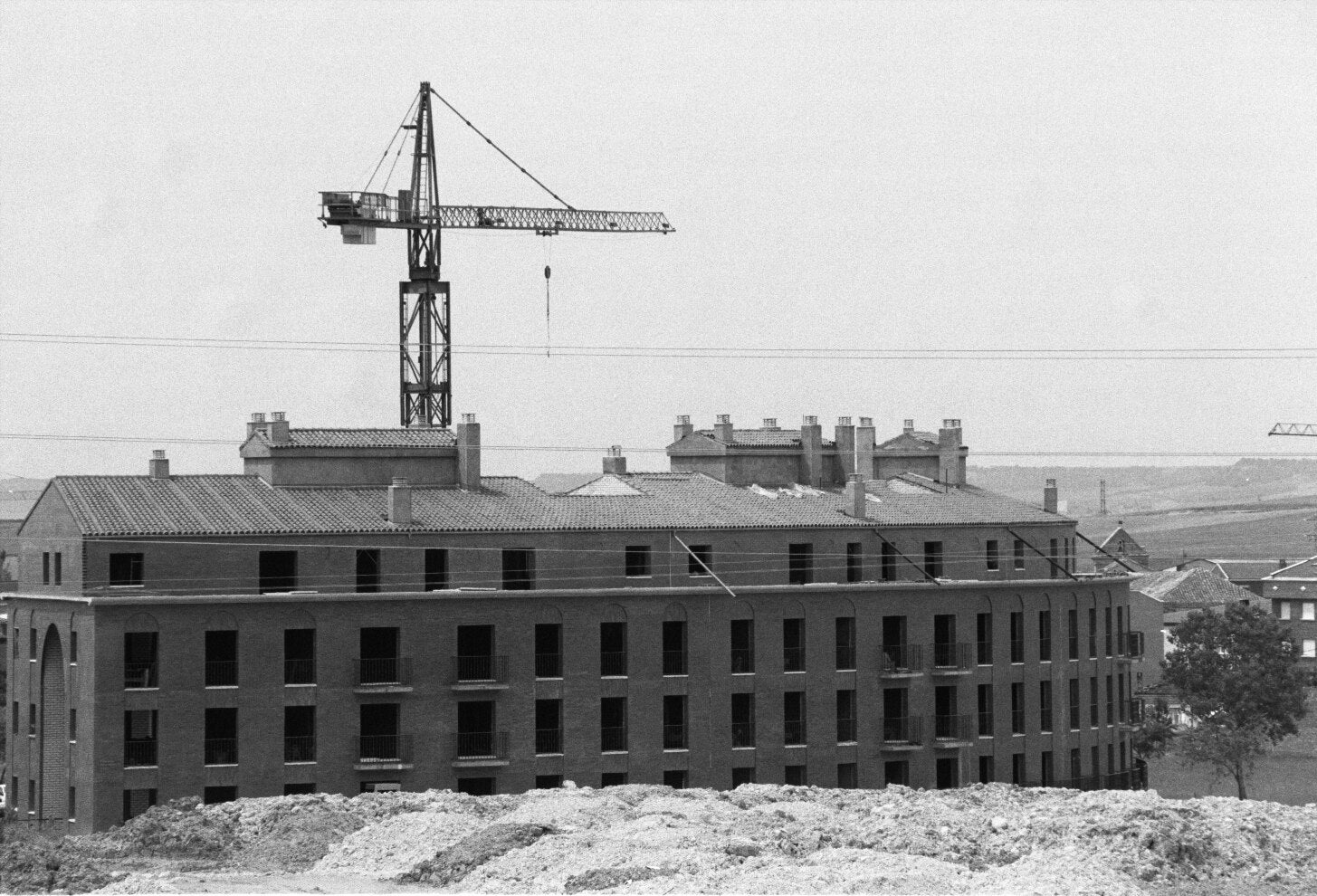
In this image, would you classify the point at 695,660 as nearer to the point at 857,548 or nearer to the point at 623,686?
the point at 623,686

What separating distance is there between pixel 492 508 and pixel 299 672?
520 inches

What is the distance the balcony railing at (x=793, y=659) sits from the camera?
4028 inches

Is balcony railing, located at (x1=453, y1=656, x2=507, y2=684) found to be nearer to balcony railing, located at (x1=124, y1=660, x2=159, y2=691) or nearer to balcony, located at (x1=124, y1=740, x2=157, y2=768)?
balcony railing, located at (x1=124, y1=660, x2=159, y2=691)

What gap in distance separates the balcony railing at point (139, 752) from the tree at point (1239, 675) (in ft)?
227

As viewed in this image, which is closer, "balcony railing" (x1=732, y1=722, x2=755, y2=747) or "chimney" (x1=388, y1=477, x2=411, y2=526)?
"chimney" (x1=388, y1=477, x2=411, y2=526)

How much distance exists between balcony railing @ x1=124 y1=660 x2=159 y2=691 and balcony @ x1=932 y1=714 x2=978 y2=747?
1527 inches

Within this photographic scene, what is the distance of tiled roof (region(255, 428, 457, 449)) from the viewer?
99938mm

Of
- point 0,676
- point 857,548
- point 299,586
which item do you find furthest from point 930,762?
point 0,676

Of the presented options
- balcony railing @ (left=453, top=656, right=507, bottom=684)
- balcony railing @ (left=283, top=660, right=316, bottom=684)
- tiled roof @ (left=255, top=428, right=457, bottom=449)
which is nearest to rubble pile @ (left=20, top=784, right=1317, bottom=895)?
balcony railing @ (left=283, top=660, right=316, bottom=684)

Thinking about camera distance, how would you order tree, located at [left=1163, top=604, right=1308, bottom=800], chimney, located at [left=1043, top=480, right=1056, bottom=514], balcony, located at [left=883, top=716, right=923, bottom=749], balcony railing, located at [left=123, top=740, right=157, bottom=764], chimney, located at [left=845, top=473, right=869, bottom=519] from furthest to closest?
1. tree, located at [left=1163, top=604, right=1308, bottom=800]
2. chimney, located at [left=1043, top=480, right=1056, bottom=514]
3. chimney, located at [left=845, top=473, right=869, bottom=519]
4. balcony, located at [left=883, top=716, right=923, bottom=749]
5. balcony railing, located at [left=123, top=740, right=157, bottom=764]

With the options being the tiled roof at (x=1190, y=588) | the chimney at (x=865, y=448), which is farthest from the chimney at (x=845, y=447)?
the tiled roof at (x=1190, y=588)

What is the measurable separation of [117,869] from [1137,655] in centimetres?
9797

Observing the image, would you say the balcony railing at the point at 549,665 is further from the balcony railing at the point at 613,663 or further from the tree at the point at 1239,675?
the tree at the point at 1239,675

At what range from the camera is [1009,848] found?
2376 inches
